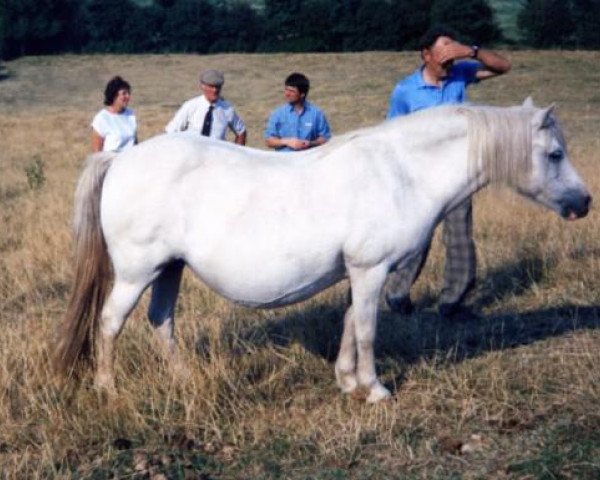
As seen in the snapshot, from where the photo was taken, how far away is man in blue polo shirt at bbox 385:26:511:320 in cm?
677

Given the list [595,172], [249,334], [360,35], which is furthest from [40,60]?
[249,334]

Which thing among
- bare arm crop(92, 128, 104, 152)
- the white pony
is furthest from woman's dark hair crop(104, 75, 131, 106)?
the white pony

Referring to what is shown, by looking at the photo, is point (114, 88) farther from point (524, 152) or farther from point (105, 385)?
point (524, 152)

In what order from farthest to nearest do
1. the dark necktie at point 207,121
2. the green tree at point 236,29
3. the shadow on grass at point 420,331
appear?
the green tree at point 236,29
the dark necktie at point 207,121
the shadow on grass at point 420,331

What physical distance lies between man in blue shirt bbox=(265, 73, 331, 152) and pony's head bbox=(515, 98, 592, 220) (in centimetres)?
290

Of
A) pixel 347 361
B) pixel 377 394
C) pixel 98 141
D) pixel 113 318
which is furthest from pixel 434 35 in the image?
pixel 113 318

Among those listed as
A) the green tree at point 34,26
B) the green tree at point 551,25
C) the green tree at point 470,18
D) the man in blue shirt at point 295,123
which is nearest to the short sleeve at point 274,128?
the man in blue shirt at point 295,123

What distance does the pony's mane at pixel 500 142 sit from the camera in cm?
544

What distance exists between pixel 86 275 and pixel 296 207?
127 cm

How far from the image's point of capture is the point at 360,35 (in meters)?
54.4

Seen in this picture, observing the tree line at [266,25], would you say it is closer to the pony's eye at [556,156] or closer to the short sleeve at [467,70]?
the short sleeve at [467,70]

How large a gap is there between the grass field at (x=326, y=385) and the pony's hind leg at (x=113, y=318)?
11cm

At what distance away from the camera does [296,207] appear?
5.25m

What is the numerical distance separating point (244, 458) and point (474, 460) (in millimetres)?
1052
